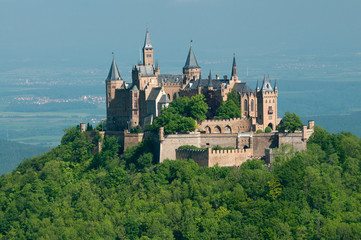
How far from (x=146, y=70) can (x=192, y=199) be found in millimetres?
18635

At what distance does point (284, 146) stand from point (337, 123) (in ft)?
361

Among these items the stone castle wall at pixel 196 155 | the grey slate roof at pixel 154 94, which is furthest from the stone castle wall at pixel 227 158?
the grey slate roof at pixel 154 94

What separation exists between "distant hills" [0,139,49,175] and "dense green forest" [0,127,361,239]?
250ft

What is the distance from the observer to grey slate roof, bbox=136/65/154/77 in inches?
3280

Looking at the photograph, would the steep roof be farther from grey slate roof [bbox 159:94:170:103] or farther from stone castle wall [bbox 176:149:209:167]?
stone castle wall [bbox 176:149:209:167]

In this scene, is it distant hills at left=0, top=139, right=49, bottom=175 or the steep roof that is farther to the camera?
distant hills at left=0, top=139, right=49, bottom=175

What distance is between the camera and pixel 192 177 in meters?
70.2

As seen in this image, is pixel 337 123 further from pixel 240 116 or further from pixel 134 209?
pixel 134 209

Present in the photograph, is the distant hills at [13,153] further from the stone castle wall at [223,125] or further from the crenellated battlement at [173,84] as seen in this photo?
the stone castle wall at [223,125]

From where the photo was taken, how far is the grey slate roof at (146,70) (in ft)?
273

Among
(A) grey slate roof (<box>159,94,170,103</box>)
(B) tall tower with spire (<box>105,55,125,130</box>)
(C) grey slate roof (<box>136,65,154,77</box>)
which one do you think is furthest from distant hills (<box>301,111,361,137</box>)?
(A) grey slate roof (<box>159,94,170,103</box>)

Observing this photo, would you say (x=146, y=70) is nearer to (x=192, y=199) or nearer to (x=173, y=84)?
(x=173, y=84)

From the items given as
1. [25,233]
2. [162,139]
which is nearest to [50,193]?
[25,233]

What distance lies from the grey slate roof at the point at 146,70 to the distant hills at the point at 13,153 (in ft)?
236
